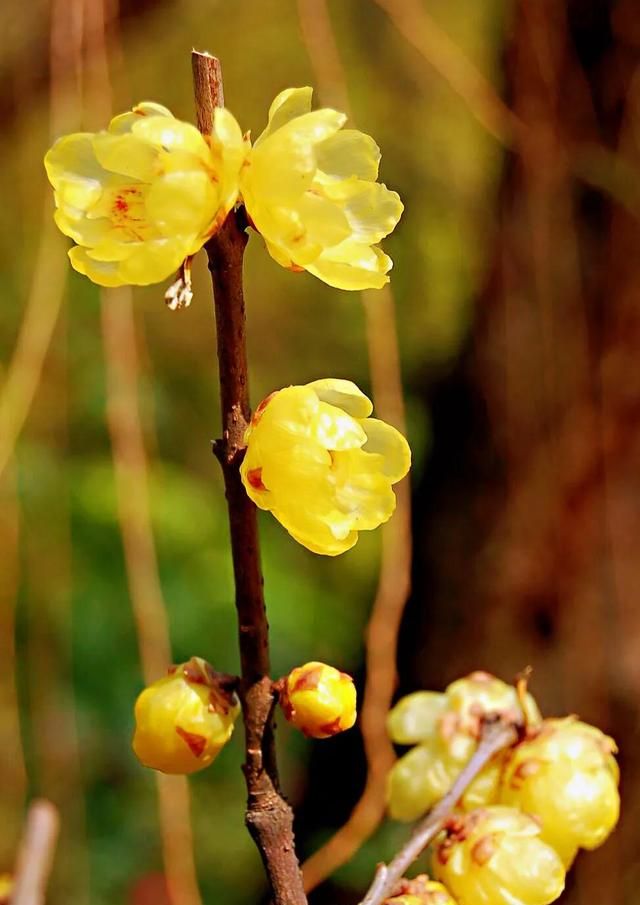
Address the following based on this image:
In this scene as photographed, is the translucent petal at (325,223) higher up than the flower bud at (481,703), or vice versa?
the translucent petal at (325,223)

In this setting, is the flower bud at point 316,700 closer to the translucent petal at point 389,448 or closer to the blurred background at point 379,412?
the translucent petal at point 389,448

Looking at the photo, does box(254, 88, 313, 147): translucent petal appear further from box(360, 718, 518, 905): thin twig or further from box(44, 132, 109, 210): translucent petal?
box(360, 718, 518, 905): thin twig

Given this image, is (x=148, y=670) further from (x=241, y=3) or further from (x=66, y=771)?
(x=241, y=3)

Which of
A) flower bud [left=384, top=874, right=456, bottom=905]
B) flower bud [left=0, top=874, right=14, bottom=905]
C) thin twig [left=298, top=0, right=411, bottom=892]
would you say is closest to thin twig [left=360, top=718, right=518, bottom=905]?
flower bud [left=384, top=874, right=456, bottom=905]

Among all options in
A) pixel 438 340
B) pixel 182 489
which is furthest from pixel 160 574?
pixel 438 340

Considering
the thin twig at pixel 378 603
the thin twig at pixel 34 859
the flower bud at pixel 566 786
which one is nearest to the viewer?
the thin twig at pixel 34 859

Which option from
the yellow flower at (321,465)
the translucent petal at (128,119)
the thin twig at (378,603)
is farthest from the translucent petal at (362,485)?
the thin twig at (378,603)
